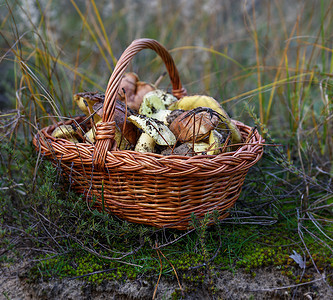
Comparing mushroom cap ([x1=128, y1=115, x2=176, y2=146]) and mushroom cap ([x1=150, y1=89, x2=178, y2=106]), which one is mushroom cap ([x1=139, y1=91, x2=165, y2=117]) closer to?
mushroom cap ([x1=150, y1=89, x2=178, y2=106])

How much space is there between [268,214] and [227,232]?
27cm

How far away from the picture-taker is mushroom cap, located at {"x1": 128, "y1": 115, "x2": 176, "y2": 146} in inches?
48.1

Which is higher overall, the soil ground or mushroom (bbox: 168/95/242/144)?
mushroom (bbox: 168/95/242/144)

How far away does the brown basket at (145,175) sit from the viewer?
110 centimetres

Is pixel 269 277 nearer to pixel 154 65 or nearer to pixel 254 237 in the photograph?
pixel 254 237

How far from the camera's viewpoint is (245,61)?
3.28m

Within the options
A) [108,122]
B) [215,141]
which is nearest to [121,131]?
[108,122]

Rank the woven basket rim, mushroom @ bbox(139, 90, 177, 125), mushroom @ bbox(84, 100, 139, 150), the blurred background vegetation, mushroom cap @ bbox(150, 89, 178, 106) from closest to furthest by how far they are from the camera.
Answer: the woven basket rim → mushroom @ bbox(84, 100, 139, 150) → mushroom @ bbox(139, 90, 177, 125) → mushroom cap @ bbox(150, 89, 178, 106) → the blurred background vegetation

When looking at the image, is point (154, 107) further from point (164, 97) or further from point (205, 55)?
point (205, 55)

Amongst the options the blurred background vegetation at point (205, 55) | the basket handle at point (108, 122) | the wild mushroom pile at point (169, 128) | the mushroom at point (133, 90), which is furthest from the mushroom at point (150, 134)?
the blurred background vegetation at point (205, 55)

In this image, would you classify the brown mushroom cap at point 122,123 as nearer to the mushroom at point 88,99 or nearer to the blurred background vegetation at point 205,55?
the mushroom at point 88,99

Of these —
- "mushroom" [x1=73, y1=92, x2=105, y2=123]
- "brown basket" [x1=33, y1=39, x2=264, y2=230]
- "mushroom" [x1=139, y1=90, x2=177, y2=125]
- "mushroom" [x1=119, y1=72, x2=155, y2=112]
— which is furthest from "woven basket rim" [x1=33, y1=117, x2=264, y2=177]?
"mushroom" [x1=119, y1=72, x2=155, y2=112]

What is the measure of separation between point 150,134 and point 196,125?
0.21 metres

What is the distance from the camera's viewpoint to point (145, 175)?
1.14m
